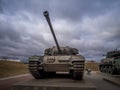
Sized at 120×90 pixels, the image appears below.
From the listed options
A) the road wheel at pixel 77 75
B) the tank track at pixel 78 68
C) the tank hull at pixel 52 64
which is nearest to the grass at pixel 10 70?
the tank hull at pixel 52 64

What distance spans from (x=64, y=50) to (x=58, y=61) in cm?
218

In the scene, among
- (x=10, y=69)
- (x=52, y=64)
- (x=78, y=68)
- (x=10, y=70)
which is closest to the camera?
(x=78, y=68)

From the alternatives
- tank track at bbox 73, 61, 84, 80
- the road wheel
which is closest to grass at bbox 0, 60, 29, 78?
the road wheel

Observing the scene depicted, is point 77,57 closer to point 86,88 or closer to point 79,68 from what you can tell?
point 79,68

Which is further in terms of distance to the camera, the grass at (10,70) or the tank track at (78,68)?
the grass at (10,70)

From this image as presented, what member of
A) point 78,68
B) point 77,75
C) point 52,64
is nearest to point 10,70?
point 52,64

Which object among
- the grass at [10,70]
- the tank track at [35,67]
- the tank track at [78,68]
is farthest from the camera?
the grass at [10,70]

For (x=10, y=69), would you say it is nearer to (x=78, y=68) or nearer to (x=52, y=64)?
(x=52, y=64)

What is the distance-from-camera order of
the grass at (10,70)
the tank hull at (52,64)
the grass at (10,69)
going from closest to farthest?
1. the tank hull at (52,64)
2. the grass at (10,70)
3. the grass at (10,69)

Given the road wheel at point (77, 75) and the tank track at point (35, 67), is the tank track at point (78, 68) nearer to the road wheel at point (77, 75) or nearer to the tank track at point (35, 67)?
the road wheel at point (77, 75)

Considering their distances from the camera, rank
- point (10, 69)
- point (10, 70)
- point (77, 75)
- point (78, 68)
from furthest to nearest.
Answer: point (10, 69) → point (10, 70) → point (77, 75) → point (78, 68)

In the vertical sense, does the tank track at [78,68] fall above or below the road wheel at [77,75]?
above

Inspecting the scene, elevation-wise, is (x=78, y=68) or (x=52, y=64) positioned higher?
(x=52, y=64)

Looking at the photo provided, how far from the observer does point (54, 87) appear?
6695mm
